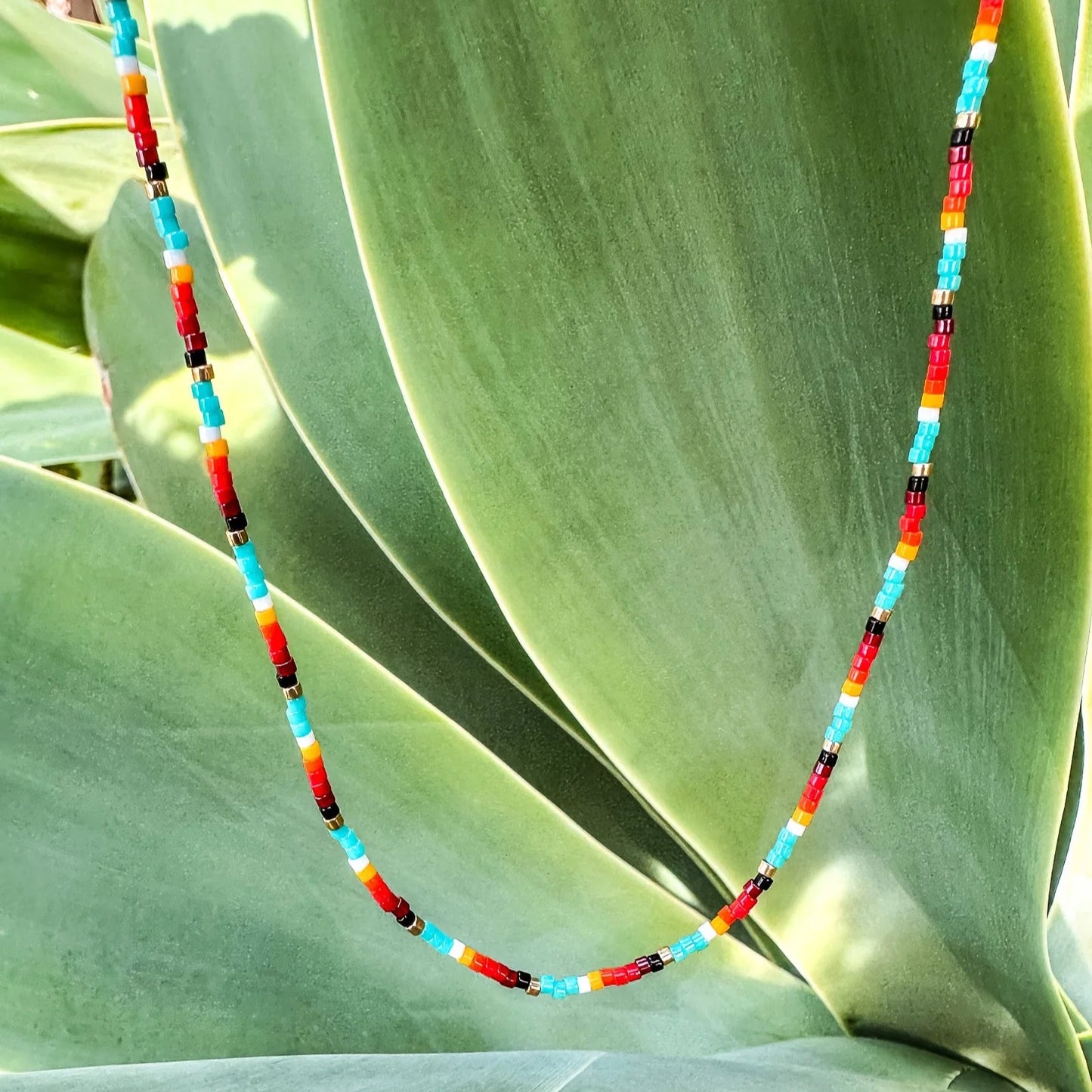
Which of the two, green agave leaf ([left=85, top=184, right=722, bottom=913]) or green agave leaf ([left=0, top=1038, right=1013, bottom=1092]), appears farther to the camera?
green agave leaf ([left=85, top=184, right=722, bottom=913])

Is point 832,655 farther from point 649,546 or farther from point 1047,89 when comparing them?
point 1047,89

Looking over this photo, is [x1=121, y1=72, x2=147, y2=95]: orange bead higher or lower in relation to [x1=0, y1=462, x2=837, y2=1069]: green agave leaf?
higher

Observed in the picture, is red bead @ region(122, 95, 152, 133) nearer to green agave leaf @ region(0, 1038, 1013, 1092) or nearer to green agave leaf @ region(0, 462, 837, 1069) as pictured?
green agave leaf @ region(0, 462, 837, 1069)

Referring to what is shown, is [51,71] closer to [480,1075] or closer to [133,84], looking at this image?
[133,84]

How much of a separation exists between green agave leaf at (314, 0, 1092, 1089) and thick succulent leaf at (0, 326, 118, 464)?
23 cm

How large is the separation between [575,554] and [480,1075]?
166 millimetres

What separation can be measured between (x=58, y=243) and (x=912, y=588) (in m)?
0.44

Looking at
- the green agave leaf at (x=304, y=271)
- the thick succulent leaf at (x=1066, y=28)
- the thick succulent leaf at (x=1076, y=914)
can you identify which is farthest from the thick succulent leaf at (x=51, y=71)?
the thick succulent leaf at (x=1076, y=914)

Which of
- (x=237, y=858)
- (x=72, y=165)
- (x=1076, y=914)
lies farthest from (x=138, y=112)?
(x=1076, y=914)

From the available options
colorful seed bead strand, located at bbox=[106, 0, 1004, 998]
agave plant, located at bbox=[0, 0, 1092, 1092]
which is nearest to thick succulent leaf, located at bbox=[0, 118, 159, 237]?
agave plant, located at bbox=[0, 0, 1092, 1092]

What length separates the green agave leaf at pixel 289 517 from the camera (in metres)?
0.44

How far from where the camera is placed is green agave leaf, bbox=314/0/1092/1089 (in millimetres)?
262

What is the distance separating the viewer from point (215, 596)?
0.36 metres

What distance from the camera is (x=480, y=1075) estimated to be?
0.86 feet
